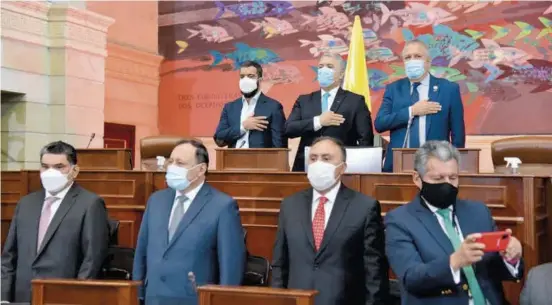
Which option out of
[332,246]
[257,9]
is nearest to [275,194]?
[332,246]

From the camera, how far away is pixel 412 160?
3.61 metres

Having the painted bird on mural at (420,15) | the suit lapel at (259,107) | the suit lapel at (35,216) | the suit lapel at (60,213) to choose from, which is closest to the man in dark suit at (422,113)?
the suit lapel at (259,107)

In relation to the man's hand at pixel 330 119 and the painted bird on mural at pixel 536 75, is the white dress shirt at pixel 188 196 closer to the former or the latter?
the man's hand at pixel 330 119

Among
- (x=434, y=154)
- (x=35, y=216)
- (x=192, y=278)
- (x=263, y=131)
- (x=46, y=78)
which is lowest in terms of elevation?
(x=192, y=278)

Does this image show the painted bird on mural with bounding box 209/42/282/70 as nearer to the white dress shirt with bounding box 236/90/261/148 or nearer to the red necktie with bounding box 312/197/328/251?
the white dress shirt with bounding box 236/90/261/148

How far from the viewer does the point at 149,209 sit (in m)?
3.17

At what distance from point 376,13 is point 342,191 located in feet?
14.8

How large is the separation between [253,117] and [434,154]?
1686 millimetres

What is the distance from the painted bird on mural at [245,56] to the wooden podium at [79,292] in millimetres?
5469

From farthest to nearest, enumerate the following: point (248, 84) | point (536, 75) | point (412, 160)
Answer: point (536, 75) → point (248, 84) → point (412, 160)

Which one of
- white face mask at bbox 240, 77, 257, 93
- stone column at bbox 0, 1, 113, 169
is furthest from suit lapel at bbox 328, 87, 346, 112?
stone column at bbox 0, 1, 113, 169

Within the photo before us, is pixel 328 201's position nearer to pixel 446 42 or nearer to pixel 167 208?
pixel 167 208

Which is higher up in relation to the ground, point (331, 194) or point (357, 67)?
point (357, 67)

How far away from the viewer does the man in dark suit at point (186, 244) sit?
118 inches
